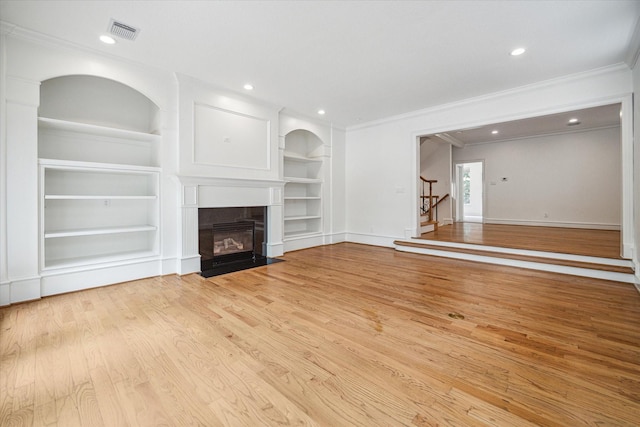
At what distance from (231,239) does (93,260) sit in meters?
1.90

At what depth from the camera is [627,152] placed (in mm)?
3689

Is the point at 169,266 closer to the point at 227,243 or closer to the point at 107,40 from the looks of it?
the point at 227,243

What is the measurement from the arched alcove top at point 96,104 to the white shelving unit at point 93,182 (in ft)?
0.04

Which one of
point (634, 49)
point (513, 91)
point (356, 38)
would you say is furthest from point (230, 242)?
point (634, 49)

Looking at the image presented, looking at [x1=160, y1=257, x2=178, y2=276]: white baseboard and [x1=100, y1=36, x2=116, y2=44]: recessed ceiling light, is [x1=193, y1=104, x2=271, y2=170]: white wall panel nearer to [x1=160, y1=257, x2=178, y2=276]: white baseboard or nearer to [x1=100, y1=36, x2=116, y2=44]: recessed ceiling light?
[x1=100, y1=36, x2=116, y2=44]: recessed ceiling light

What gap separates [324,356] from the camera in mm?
1943

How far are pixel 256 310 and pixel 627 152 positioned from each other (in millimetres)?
5171

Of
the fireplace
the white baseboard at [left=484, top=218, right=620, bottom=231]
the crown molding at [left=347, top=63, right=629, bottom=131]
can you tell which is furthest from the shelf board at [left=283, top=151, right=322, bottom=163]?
the white baseboard at [left=484, top=218, right=620, bottom=231]

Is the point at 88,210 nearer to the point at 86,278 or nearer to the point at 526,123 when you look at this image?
the point at 86,278

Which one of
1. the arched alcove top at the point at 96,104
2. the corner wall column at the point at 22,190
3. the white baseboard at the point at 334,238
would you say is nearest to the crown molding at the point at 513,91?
the white baseboard at the point at 334,238

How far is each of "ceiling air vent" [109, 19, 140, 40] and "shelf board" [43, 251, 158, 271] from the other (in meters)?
2.66

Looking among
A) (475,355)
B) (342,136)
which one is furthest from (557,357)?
(342,136)

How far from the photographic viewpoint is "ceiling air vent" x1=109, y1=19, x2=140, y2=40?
2.82 metres

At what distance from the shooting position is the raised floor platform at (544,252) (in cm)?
380
